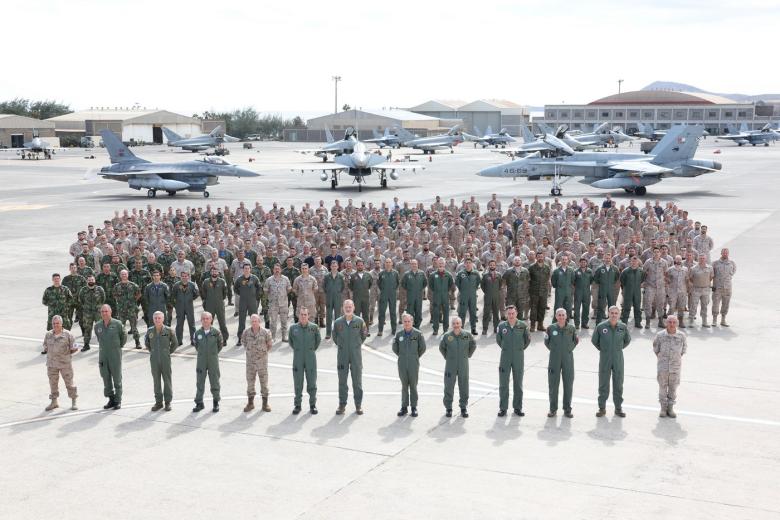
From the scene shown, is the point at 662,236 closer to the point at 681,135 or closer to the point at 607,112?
the point at 681,135

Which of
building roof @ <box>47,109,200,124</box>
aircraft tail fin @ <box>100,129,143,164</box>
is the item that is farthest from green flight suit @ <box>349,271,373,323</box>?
building roof @ <box>47,109,200,124</box>

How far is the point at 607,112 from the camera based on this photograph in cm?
14375

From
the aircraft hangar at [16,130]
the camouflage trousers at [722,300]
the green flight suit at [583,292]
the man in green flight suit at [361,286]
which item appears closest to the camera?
the man in green flight suit at [361,286]

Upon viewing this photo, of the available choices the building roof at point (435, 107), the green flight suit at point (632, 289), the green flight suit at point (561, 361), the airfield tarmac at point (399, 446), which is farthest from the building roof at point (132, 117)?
the green flight suit at point (561, 361)

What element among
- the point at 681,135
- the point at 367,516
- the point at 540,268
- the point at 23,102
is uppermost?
the point at 23,102

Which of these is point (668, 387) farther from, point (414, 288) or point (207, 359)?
point (207, 359)

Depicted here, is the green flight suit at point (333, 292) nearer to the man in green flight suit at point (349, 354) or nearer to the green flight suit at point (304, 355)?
the man in green flight suit at point (349, 354)

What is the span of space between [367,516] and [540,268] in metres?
7.96

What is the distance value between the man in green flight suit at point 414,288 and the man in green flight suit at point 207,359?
14.9ft

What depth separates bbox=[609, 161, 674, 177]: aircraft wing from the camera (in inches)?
1467

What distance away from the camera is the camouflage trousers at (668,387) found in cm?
1004

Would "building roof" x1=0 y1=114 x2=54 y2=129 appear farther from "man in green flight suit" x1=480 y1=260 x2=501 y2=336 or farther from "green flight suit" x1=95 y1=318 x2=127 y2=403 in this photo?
"green flight suit" x1=95 y1=318 x2=127 y2=403

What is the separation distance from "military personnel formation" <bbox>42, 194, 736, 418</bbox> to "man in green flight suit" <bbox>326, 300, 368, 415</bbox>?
2 centimetres

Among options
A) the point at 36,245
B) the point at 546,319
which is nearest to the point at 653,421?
the point at 546,319
